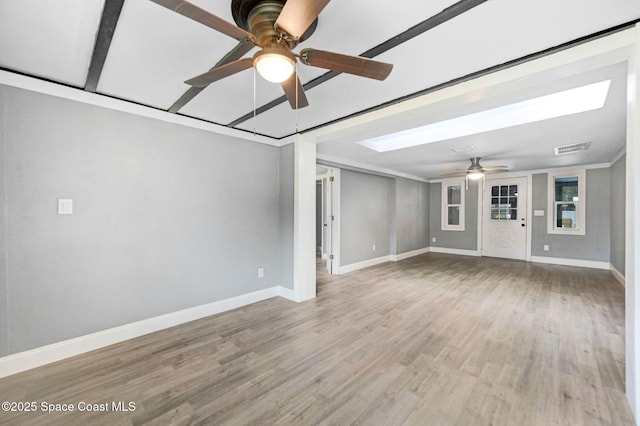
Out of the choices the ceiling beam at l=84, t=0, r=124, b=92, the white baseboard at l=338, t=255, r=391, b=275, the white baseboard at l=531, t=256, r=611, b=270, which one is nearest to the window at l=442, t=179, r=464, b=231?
the white baseboard at l=531, t=256, r=611, b=270

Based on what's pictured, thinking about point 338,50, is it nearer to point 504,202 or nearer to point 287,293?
point 287,293

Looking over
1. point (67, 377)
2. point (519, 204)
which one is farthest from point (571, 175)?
point (67, 377)

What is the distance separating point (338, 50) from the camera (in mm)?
1711

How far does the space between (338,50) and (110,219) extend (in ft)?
8.20

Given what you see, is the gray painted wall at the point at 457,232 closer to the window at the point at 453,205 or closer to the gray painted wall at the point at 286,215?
the window at the point at 453,205

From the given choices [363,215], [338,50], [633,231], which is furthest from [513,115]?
[363,215]

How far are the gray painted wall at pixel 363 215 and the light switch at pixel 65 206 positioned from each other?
394cm

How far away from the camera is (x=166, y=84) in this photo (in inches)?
85.8

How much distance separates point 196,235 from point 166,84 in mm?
1593

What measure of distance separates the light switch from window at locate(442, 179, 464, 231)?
7932 millimetres

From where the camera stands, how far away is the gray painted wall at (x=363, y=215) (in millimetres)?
5316

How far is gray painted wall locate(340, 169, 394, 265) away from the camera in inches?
209

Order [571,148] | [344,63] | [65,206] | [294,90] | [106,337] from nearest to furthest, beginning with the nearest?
[344,63] < [294,90] < [65,206] < [106,337] < [571,148]

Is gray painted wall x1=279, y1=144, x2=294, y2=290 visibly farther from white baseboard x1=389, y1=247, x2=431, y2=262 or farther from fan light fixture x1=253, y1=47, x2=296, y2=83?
white baseboard x1=389, y1=247, x2=431, y2=262
